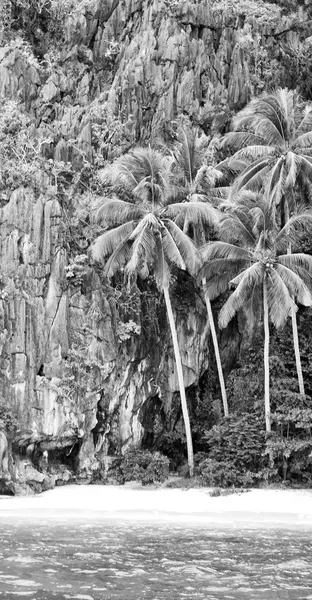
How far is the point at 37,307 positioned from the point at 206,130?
12.1m

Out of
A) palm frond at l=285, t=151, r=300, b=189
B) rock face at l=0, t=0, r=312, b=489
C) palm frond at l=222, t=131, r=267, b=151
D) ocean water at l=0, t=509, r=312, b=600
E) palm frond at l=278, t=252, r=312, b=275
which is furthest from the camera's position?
palm frond at l=222, t=131, r=267, b=151

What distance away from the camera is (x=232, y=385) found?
26.6 m

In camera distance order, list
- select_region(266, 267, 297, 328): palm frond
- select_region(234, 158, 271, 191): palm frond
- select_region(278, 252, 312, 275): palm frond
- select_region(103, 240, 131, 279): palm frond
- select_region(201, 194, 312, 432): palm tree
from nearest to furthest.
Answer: select_region(266, 267, 297, 328): palm frond → select_region(201, 194, 312, 432): palm tree → select_region(278, 252, 312, 275): palm frond → select_region(103, 240, 131, 279): palm frond → select_region(234, 158, 271, 191): palm frond

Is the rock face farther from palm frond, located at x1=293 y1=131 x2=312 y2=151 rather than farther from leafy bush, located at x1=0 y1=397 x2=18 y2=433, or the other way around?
palm frond, located at x1=293 y1=131 x2=312 y2=151

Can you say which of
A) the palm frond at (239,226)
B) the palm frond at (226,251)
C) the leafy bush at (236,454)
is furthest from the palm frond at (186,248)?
the leafy bush at (236,454)

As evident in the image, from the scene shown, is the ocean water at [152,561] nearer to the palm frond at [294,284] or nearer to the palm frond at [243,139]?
the palm frond at [294,284]

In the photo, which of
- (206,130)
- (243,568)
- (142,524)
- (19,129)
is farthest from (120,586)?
(206,130)

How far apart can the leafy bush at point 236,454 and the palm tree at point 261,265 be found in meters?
0.68

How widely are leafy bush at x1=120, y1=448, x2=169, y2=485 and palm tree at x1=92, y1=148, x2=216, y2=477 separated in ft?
3.67

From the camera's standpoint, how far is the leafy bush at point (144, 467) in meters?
23.1

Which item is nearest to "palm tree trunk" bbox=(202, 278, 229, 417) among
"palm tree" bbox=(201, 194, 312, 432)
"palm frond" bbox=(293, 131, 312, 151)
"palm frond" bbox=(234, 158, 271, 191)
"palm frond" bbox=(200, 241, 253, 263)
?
"palm tree" bbox=(201, 194, 312, 432)

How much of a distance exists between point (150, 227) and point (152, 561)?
14367 millimetres

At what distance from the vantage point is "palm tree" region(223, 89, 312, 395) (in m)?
24.9

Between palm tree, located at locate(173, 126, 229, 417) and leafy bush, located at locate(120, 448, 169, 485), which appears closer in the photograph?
leafy bush, located at locate(120, 448, 169, 485)
